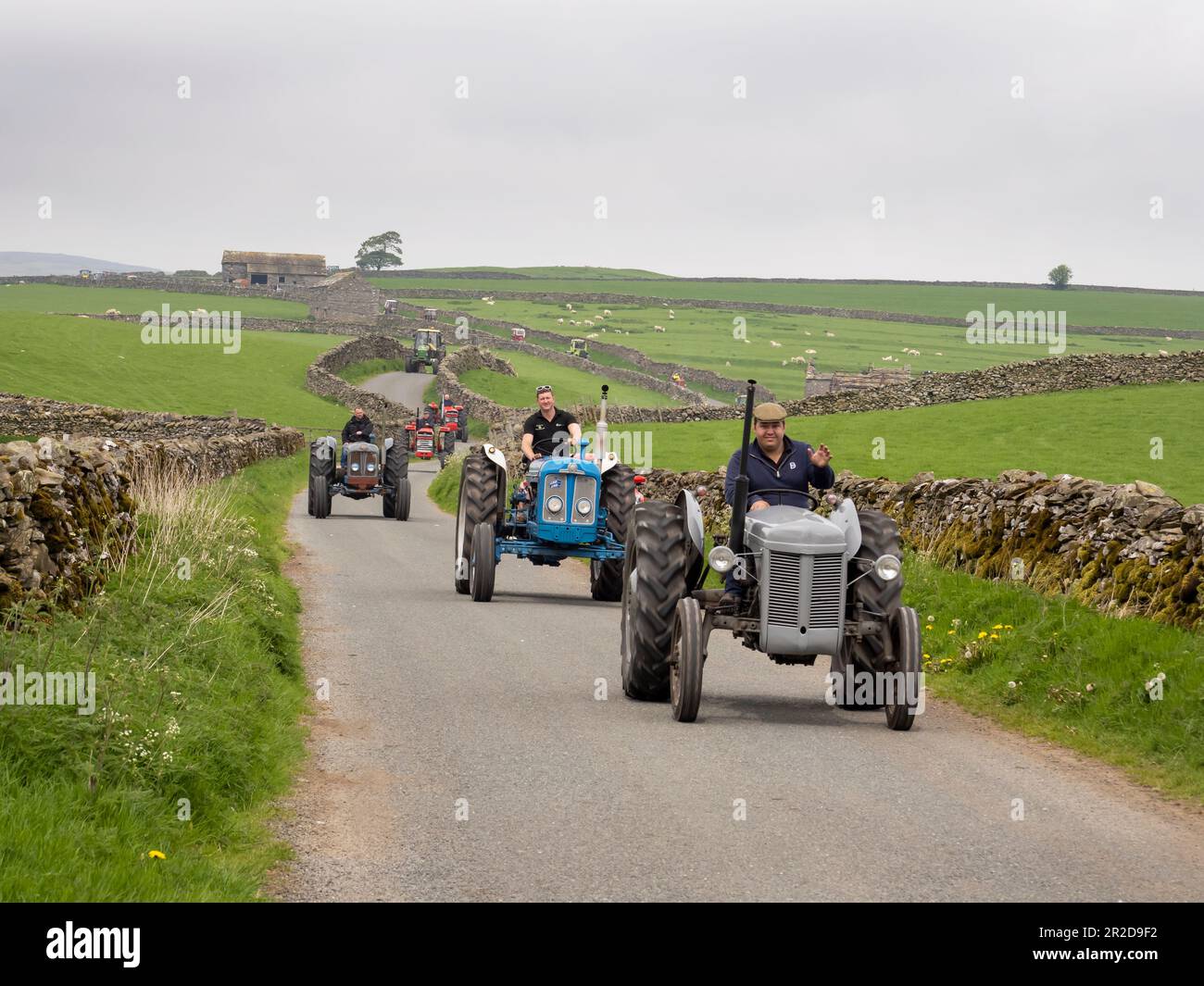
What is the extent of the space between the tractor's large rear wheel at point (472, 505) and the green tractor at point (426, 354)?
74.3 meters

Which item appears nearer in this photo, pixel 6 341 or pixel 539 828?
pixel 539 828

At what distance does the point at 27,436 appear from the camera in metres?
45.6

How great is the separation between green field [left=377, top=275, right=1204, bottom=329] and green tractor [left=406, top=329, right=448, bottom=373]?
55858 mm

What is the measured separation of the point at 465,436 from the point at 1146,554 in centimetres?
5508

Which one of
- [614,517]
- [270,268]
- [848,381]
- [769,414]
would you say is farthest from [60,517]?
[270,268]

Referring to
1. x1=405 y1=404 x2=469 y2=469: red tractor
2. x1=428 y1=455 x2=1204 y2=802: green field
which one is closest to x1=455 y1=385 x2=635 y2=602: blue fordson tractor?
x1=428 y1=455 x2=1204 y2=802: green field

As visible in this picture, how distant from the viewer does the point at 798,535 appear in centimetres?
991

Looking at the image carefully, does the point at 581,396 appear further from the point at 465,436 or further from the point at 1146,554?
the point at 1146,554

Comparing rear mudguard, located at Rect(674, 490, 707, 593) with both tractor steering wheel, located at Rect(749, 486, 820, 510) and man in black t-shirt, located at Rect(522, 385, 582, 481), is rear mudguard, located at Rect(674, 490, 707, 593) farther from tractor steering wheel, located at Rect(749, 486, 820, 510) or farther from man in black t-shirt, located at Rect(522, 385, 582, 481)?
man in black t-shirt, located at Rect(522, 385, 582, 481)

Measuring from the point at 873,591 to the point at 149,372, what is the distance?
68.7m

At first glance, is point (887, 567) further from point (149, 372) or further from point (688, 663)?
point (149, 372)

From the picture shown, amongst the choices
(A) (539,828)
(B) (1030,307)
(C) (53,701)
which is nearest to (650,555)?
(A) (539,828)

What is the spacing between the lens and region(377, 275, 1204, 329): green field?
14838cm
